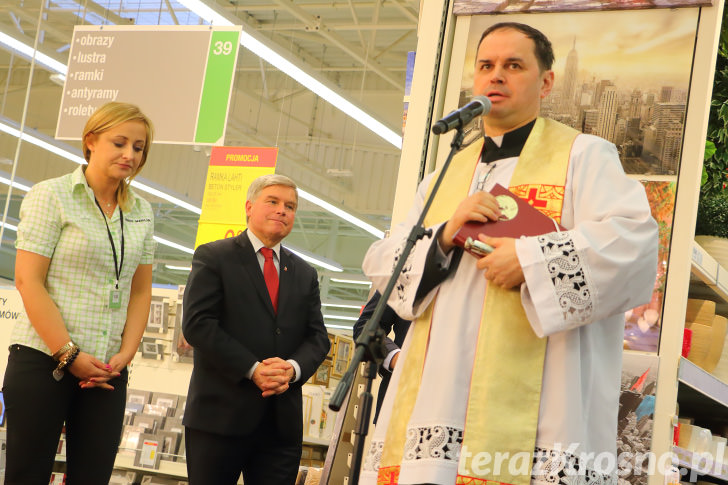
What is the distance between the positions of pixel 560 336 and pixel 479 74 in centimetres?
73

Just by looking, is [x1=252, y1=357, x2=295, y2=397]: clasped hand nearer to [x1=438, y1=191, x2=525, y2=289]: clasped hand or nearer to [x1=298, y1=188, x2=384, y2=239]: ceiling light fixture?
[x1=438, y1=191, x2=525, y2=289]: clasped hand

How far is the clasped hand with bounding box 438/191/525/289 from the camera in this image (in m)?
1.83

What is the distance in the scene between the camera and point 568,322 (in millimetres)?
1772

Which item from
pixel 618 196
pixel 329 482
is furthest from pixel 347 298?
pixel 618 196

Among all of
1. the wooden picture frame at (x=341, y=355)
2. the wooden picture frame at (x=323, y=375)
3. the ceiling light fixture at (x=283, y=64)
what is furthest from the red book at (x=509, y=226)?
the ceiling light fixture at (x=283, y=64)

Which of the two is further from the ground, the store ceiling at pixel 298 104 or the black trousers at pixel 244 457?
the store ceiling at pixel 298 104

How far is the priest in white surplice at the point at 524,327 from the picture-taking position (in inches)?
70.6

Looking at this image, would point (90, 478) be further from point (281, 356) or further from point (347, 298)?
point (347, 298)

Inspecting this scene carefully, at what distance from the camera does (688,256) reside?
286cm

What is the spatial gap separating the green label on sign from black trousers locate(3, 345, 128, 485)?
422 cm

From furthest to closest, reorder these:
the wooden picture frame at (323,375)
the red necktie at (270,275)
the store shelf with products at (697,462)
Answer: the wooden picture frame at (323,375) < the red necktie at (270,275) < the store shelf with products at (697,462)

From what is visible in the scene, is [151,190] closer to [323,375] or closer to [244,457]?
[323,375]

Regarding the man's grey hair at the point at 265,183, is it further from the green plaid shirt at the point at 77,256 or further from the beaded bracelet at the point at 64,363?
the beaded bracelet at the point at 64,363

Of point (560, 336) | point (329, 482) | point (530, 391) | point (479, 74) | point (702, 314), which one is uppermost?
point (479, 74)
